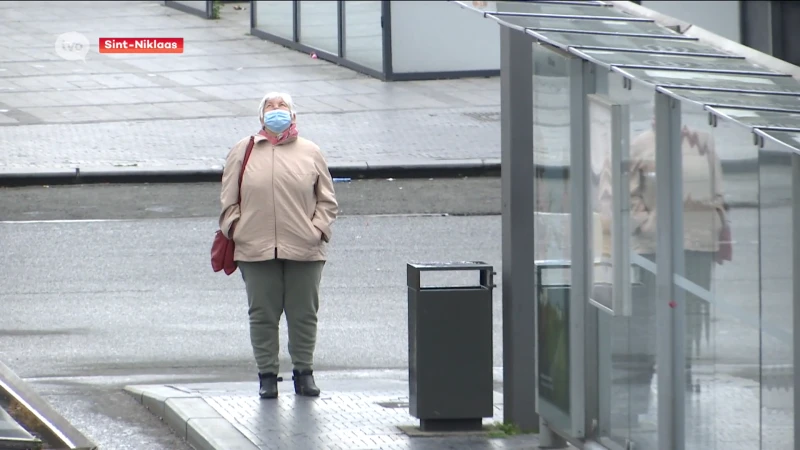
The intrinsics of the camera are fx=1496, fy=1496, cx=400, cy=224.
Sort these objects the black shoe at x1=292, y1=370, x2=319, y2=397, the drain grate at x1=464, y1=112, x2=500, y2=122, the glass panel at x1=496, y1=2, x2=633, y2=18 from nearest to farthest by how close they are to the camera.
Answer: the glass panel at x1=496, y1=2, x2=633, y2=18, the black shoe at x1=292, y1=370, x2=319, y2=397, the drain grate at x1=464, y1=112, x2=500, y2=122

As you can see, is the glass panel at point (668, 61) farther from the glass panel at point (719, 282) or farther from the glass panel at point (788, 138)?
the glass panel at point (788, 138)

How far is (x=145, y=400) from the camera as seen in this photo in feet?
27.5

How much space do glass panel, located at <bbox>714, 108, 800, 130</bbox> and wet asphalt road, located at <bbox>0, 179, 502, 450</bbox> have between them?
3.81 metres

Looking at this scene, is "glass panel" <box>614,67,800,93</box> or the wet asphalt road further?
the wet asphalt road

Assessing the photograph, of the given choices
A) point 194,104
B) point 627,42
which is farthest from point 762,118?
point 194,104

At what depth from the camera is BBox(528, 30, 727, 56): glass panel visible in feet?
20.6

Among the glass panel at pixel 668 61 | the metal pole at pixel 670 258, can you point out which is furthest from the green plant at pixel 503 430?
the glass panel at pixel 668 61

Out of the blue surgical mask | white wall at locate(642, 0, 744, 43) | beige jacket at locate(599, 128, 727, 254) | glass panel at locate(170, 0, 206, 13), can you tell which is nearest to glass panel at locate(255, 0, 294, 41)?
glass panel at locate(170, 0, 206, 13)

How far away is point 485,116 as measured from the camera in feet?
66.9

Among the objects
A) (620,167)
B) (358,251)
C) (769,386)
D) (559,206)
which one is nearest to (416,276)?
(559,206)

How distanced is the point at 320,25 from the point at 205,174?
7.51m

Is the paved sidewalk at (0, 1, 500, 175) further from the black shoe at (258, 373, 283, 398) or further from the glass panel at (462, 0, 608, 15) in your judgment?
the glass panel at (462, 0, 608, 15)

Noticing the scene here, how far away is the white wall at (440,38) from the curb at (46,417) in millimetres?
15286

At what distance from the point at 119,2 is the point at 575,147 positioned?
2348 centimetres
